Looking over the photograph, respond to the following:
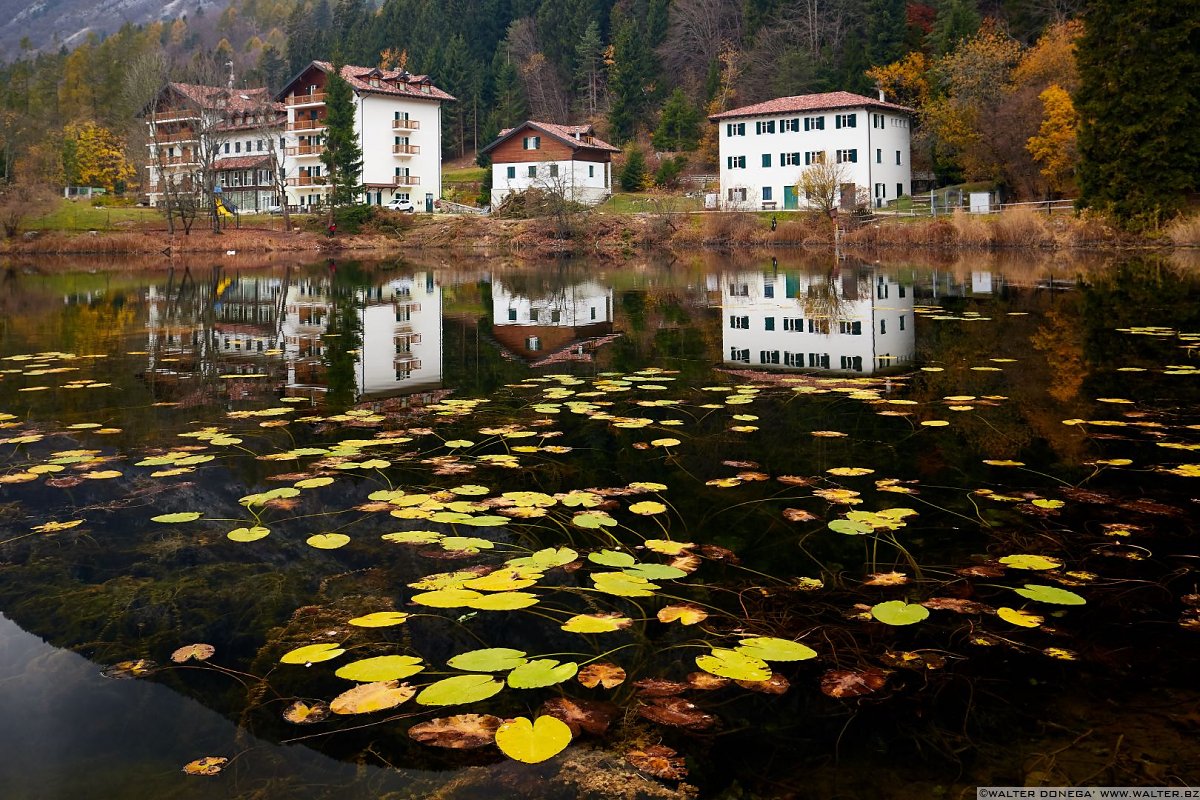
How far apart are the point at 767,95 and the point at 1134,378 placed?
7084 centimetres

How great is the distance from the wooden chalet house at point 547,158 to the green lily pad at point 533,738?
208ft

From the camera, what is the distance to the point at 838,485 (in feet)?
20.5

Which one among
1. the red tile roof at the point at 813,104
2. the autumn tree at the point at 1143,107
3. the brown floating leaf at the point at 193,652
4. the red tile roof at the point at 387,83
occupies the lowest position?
the brown floating leaf at the point at 193,652

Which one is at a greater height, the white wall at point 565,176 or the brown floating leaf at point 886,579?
the white wall at point 565,176

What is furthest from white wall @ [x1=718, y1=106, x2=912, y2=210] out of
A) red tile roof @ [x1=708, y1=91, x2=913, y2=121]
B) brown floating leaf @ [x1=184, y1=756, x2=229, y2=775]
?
brown floating leaf @ [x1=184, y1=756, x2=229, y2=775]

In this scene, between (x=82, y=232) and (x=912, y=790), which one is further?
(x=82, y=232)

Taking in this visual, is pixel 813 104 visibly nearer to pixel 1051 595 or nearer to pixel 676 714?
pixel 1051 595

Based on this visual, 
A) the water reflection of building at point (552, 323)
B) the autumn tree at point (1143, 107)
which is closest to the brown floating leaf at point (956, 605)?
the water reflection of building at point (552, 323)

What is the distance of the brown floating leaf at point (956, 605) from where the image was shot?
421 cm

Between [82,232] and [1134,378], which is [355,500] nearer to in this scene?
[1134,378]

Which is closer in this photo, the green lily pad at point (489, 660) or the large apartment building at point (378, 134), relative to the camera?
the green lily pad at point (489, 660)

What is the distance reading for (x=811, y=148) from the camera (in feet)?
203

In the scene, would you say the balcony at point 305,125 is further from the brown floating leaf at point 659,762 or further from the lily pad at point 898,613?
the brown floating leaf at point 659,762

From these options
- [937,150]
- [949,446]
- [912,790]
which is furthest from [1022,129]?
[912,790]
